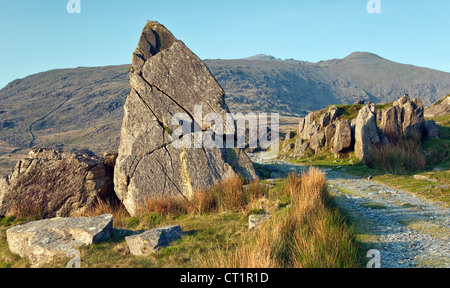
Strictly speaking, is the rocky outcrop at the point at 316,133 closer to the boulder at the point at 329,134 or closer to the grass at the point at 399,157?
the boulder at the point at 329,134

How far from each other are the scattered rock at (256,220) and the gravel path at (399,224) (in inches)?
93.5

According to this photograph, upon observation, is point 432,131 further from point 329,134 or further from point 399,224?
point 399,224

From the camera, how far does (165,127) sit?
1370 centimetres

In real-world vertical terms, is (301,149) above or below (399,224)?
above

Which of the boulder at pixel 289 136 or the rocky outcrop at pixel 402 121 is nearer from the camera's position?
the rocky outcrop at pixel 402 121

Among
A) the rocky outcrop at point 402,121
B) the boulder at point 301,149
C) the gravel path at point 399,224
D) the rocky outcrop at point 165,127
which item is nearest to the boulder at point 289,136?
the boulder at point 301,149

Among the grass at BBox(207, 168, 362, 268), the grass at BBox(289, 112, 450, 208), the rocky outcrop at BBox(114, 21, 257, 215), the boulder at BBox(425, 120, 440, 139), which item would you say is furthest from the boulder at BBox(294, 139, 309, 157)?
the grass at BBox(207, 168, 362, 268)

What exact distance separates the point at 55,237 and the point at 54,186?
5.85 metres

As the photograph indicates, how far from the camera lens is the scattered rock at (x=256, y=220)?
8.74 meters

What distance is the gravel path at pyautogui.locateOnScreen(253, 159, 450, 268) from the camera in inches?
271

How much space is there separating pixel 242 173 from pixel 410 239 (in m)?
6.72

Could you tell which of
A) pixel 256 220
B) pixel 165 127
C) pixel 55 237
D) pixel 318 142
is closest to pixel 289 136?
pixel 318 142

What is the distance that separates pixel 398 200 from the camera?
468 inches
